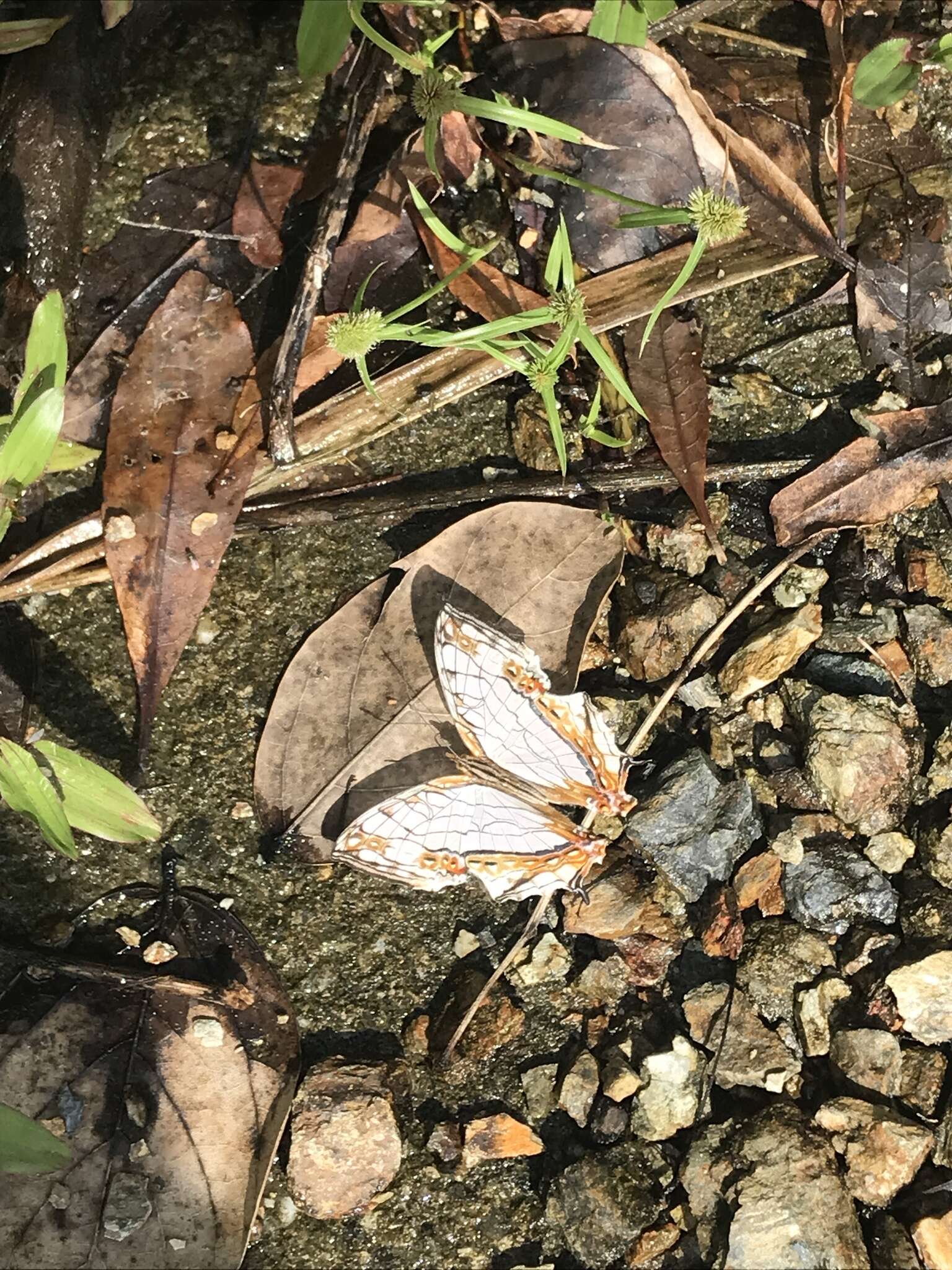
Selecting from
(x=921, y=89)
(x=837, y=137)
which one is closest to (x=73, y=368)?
(x=837, y=137)

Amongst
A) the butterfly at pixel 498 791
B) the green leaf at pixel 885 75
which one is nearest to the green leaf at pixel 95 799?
the butterfly at pixel 498 791

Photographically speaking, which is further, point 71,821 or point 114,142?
point 114,142

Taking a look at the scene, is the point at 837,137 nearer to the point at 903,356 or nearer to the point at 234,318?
the point at 903,356

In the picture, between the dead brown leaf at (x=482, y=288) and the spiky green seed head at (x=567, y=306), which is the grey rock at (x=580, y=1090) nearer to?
the spiky green seed head at (x=567, y=306)

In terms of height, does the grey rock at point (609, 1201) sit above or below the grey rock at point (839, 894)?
below

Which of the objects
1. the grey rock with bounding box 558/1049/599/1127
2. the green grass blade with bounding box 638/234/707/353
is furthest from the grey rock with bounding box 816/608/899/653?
the grey rock with bounding box 558/1049/599/1127

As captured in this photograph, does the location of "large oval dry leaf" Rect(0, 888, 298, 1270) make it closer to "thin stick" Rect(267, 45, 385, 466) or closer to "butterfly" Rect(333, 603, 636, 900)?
"butterfly" Rect(333, 603, 636, 900)
